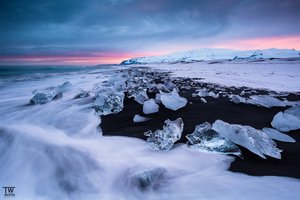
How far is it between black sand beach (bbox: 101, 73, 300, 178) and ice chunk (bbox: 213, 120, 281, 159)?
53 millimetres

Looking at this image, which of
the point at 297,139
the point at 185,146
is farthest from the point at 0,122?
the point at 297,139

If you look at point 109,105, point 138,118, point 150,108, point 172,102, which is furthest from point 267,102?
point 109,105

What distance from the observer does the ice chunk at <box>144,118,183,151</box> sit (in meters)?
1.91

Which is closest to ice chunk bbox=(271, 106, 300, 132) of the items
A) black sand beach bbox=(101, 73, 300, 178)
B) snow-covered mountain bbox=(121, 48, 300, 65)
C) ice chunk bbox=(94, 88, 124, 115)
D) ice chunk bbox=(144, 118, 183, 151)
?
black sand beach bbox=(101, 73, 300, 178)

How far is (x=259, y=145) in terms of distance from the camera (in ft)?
5.69

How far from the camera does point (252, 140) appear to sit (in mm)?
1738

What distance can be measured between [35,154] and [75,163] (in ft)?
1.78

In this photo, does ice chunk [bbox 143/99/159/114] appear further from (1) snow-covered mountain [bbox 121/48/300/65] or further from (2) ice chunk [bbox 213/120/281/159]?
(1) snow-covered mountain [bbox 121/48/300/65]

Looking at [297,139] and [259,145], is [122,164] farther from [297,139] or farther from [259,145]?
[297,139]

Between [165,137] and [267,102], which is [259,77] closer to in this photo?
[267,102]

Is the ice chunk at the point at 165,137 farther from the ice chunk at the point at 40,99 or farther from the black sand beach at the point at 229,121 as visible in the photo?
the ice chunk at the point at 40,99

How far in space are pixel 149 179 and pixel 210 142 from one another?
74cm

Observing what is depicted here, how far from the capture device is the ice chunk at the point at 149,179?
4.57ft

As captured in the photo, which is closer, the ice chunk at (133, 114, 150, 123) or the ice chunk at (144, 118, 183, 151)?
the ice chunk at (144, 118, 183, 151)
